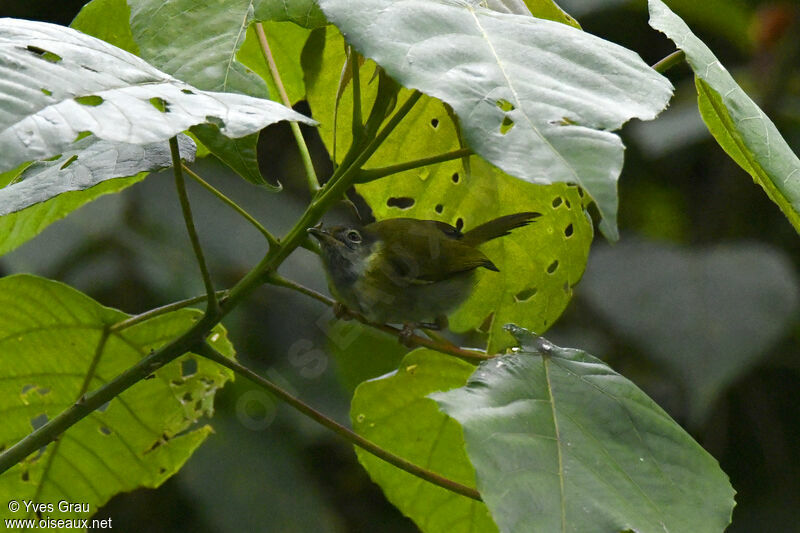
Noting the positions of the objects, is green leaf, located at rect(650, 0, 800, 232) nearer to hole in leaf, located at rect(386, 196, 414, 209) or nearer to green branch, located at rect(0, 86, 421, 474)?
green branch, located at rect(0, 86, 421, 474)

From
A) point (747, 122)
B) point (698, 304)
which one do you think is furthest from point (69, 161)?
point (698, 304)

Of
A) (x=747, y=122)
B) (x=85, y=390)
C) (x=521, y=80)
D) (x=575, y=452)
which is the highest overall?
(x=521, y=80)

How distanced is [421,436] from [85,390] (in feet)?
2.08

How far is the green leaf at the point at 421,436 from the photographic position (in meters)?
1.73

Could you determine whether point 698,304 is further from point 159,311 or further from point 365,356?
point 159,311

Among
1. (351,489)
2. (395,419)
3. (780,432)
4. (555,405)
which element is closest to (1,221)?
(395,419)

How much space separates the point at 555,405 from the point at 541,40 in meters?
0.48

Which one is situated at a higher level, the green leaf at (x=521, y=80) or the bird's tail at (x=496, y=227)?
the green leaf at (x=521, y=80)

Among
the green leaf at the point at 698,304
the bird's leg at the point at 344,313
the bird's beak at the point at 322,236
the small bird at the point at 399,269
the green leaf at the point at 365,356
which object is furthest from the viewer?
the green leaf at the point at 365,356

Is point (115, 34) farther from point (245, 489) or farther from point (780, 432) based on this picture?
point (780, 432)

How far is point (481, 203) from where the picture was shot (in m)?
1.89

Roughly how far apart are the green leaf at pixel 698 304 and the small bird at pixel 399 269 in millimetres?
1218

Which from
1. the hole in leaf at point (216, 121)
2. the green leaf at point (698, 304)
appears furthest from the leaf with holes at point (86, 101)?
the green leaf at point (698, 304)

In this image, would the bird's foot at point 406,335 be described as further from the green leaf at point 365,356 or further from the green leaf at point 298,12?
the green leaf at point 365,356
